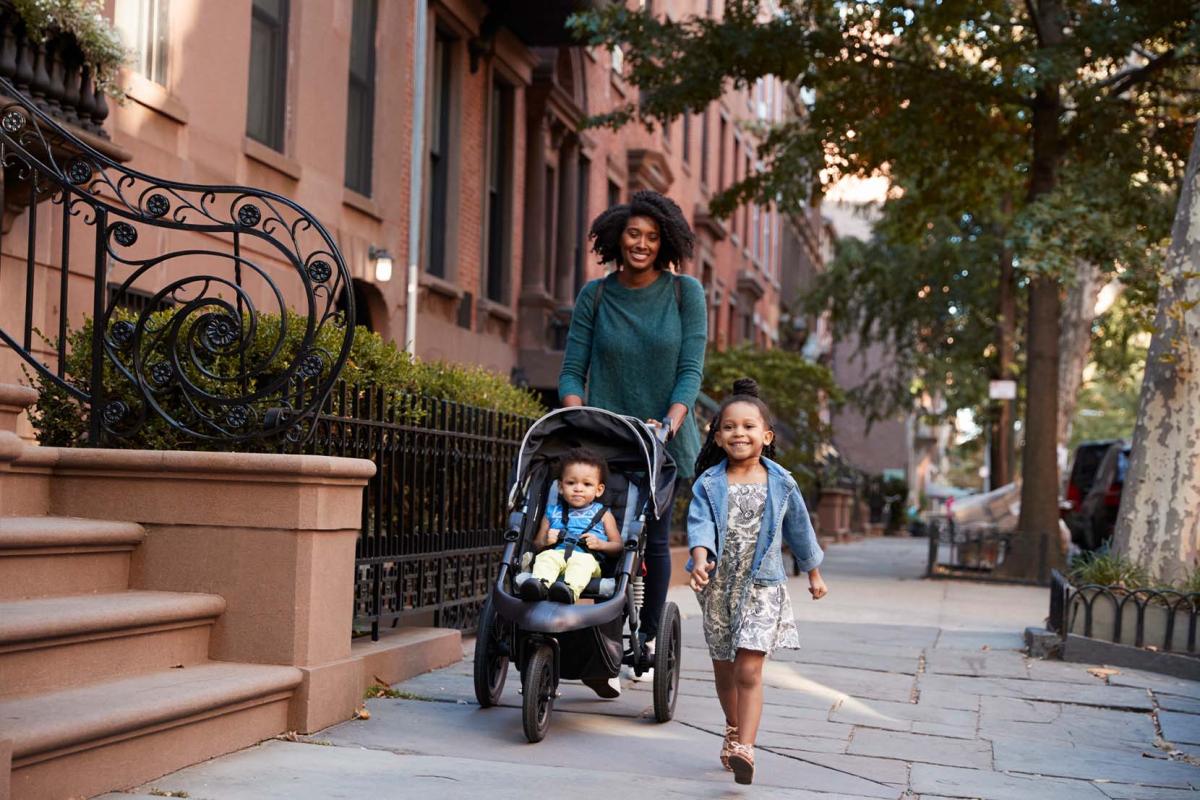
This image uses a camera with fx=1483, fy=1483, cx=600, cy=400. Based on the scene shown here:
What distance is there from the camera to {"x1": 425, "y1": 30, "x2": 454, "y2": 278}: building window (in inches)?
661

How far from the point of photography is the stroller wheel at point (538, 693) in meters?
5.38


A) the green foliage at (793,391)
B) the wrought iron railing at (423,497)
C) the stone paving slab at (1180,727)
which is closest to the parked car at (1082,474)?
the green foliage at (793,391)

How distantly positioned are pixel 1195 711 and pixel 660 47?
40.4 feet

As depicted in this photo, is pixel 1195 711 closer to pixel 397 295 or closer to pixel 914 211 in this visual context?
pixel 397 295

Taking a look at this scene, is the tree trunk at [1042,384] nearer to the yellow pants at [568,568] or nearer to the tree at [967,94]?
the tree at [967,94]

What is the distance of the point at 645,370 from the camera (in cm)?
645

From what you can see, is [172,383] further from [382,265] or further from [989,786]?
[382,265]

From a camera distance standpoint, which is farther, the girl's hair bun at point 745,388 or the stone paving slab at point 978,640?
the stone paving slab at point 978,640

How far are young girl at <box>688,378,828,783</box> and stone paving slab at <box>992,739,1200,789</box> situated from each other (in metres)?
1.21

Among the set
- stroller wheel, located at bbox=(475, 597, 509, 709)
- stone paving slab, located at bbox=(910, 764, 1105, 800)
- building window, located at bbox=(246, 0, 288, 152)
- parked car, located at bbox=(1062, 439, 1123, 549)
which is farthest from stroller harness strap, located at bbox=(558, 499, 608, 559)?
parked car, located at bbox=(1062, 439, 1123, 549)

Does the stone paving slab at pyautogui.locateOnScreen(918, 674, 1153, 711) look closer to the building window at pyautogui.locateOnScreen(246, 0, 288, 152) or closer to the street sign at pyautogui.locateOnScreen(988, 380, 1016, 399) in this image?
the building window at pyautogui.locateOnScreen(246, 0, 288, 152)

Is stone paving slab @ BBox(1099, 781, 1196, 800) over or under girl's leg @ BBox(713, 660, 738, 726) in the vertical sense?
under

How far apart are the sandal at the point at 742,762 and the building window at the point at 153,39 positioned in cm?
730

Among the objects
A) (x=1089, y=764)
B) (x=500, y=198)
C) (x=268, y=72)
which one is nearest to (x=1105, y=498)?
(x=500, y=198)
